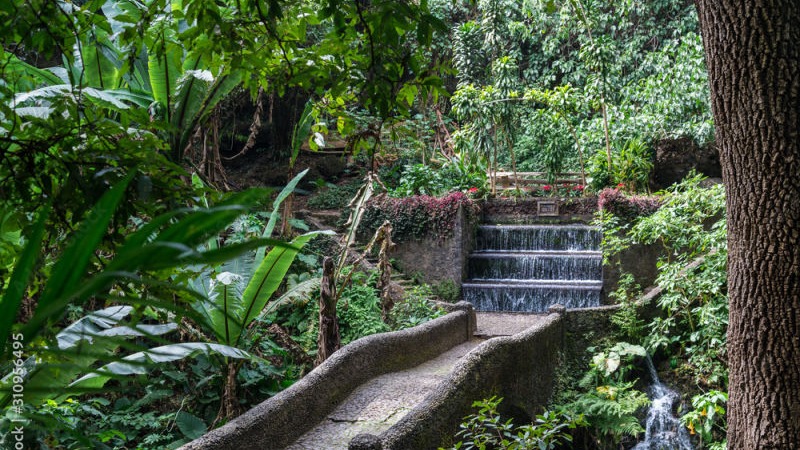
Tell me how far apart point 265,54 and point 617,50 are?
1941cm

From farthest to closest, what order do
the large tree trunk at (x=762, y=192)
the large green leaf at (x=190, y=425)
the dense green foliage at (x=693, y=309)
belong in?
the dense green foliage at (x=693, y=309)
the large green leaf at (x=190, y=425)
the large tree trunk at (x=762, y=192)

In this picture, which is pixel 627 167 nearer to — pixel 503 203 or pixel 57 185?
pixel 503 203

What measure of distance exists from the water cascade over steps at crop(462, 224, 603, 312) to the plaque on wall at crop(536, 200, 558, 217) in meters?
0.49

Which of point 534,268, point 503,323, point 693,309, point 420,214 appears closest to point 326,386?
point 503,323

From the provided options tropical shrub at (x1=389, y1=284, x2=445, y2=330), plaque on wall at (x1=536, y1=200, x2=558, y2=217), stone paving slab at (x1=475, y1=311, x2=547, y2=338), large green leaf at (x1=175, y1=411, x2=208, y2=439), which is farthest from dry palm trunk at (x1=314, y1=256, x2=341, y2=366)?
plaque on wall at (x1=536, y1=200, x2=558, y2=217)

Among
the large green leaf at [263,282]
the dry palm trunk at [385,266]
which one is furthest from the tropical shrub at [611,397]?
the large green leaf at [263,282]

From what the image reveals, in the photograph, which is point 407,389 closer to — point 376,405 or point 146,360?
point 376,405

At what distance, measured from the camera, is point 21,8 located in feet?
5.82

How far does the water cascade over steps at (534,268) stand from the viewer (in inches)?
496

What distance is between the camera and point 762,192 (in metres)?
3.68

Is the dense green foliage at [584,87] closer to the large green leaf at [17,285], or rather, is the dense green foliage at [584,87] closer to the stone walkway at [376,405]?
the stone walkway at [376,405]

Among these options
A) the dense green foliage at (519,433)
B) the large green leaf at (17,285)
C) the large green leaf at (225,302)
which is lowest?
the dense green foliage at (519,433)

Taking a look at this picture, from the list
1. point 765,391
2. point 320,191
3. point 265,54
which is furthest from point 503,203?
point 265,54

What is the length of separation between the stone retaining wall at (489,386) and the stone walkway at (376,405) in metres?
0.45
